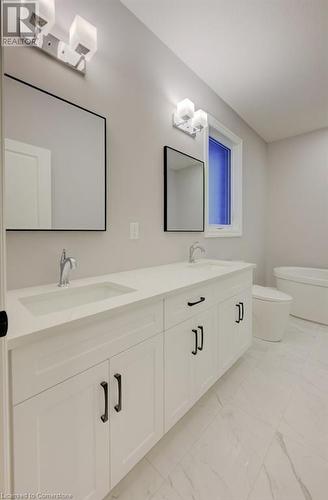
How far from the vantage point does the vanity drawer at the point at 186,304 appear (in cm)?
115

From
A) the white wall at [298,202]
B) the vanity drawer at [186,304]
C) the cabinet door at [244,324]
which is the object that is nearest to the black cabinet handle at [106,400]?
the vanity drawer at [186,304]

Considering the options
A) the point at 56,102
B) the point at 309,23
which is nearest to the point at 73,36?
the point at 56,102

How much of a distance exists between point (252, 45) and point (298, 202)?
2.41 meters

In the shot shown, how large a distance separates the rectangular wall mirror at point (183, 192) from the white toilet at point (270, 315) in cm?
98

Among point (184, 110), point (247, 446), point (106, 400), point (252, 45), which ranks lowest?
point (247, 446)

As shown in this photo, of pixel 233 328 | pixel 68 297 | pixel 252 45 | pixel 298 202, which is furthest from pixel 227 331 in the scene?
pixel 298 202

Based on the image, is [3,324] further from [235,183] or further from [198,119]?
[235,183]

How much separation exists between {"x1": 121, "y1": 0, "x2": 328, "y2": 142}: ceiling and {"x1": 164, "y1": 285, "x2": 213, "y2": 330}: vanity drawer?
1.87m

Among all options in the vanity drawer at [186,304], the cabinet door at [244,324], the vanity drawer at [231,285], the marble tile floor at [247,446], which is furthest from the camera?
the cabinet door at [244,324]

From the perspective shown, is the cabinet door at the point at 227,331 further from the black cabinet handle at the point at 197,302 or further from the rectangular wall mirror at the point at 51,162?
the rectangular wall mirror at the point at 51,162

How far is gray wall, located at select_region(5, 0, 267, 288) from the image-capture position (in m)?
1.18

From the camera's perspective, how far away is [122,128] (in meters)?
1.57

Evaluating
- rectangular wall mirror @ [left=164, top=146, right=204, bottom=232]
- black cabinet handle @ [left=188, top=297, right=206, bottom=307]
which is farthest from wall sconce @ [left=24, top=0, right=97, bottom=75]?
black cabinet handle @ [left=188, top=297, right=206, bottom=307]

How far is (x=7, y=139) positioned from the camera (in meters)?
1.06
